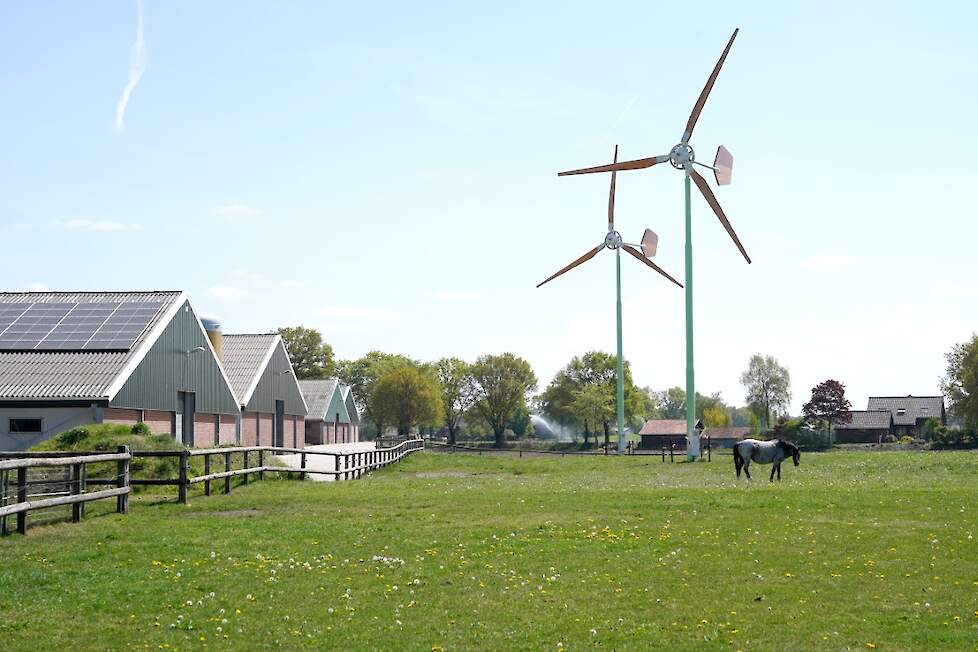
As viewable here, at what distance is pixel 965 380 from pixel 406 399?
6919cm

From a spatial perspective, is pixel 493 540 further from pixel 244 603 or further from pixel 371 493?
pixel 371 493

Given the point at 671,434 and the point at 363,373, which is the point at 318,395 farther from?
the point at 363,373

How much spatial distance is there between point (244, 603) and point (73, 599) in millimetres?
2184

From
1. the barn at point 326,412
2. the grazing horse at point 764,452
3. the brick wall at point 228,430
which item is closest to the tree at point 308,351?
the barn at point 326,412

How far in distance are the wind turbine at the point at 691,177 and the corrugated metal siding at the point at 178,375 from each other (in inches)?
999

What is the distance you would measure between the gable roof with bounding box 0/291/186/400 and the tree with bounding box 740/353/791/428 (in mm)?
154713

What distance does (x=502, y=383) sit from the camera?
156 metres

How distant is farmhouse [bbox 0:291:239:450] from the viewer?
42438mm

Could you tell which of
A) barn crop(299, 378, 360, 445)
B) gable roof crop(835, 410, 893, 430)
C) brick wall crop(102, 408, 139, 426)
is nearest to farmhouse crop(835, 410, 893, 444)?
gable roof crop(835, 410, 893, 430)

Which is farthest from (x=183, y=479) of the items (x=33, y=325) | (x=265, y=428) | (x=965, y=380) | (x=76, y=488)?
(x=965, y=380)

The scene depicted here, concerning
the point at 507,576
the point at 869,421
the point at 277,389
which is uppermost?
the point at 277,389

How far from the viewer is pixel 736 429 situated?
149500 mm

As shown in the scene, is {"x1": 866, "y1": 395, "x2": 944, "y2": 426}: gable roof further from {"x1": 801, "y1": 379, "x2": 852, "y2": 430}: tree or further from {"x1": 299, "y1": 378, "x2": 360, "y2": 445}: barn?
{"x1": 299, "y1": 378, "x2": 360, "y2": 445}: barn

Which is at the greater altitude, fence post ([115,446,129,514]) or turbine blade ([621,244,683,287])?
turbine blade ([621,244,683,287])
